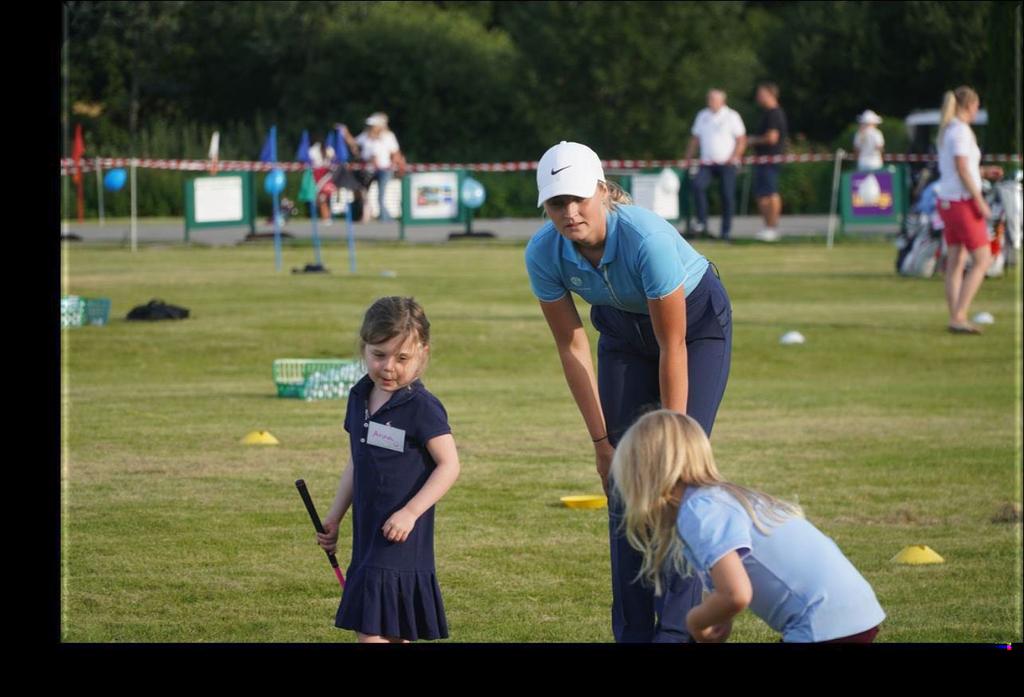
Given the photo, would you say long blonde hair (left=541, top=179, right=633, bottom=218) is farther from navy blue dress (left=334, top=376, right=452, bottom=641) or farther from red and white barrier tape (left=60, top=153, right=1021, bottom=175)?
red and white barrier tape (left=60, top=153, right=1021, bottom=175)

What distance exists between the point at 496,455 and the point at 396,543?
4.88 meters

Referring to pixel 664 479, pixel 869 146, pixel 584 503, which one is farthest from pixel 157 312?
pixel 869 146

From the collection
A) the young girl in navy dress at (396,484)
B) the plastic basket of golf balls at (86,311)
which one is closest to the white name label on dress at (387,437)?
the young girl in navy dress at (396,484)

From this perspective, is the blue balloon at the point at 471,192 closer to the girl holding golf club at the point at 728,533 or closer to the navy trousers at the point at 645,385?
the navy trousers at the point at 645,385

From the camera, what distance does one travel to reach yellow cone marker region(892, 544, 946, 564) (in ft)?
26.7

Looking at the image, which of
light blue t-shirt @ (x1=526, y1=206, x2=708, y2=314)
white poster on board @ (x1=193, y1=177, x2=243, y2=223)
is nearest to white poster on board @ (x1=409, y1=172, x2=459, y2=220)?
white poster on board @ (x1=193, y1=177, x2=243, y2=223)

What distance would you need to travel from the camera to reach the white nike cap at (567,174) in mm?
5742

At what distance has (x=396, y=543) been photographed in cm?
589

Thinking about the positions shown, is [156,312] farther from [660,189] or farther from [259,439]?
[660,189]
